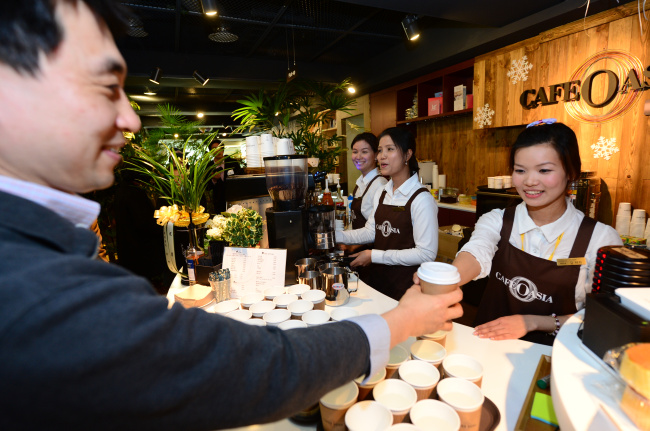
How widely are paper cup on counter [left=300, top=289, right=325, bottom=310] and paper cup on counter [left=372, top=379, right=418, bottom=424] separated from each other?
571 mm

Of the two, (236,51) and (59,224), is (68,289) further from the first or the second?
(236,51)

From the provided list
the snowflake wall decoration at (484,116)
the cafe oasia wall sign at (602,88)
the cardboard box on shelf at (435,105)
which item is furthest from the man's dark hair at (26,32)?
the cardboard box on shelf at (435,105)

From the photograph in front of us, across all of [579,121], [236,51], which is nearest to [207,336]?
[579,121]

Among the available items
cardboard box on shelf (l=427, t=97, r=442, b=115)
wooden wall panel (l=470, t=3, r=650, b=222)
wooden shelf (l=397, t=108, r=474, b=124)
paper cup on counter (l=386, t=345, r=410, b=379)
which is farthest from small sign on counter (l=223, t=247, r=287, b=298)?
cardboard box on shelf (l=427, t=97, r=442, b=115)

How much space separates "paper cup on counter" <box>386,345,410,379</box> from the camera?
89 centimetres

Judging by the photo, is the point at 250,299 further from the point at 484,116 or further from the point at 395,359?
the point at 484,116

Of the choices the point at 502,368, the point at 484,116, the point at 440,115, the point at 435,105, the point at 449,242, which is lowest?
the point at 449,242

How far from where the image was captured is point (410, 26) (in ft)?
12.9

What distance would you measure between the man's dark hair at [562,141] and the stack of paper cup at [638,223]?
2215 mm

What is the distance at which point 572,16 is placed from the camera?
337 centimetres

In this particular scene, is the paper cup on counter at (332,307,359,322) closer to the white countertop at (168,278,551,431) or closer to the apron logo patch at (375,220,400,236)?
the white countertop at (168,278,551,431)

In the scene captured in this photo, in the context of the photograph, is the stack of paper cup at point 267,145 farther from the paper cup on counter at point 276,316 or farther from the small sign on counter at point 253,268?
the paper cup on counter at point 276,316

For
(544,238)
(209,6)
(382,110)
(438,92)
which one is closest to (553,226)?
(544,238)

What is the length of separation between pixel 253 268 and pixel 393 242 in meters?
1.17
